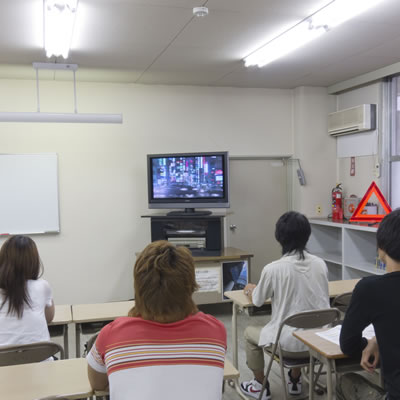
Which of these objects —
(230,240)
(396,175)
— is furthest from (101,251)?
(396,175)

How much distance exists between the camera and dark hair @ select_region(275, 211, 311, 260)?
2715 mm

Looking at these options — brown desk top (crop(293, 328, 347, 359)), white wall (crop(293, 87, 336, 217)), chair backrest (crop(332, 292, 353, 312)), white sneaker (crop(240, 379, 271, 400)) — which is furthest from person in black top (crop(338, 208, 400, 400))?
white wall (crop(293, 87, 336, 217))

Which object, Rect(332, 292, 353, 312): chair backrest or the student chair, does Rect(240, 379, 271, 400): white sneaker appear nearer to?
the student chair

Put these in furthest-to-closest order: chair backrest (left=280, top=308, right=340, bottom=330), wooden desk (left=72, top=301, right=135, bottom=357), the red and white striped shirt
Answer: wooden desk (left=72, top=301, right=135, bottom=357) < chair backrest (left=280, top=308, right=340, bottom=330) < the red and white striped shirt

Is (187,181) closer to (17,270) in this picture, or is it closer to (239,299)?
(239,299)

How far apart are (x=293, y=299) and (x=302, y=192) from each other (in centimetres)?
342

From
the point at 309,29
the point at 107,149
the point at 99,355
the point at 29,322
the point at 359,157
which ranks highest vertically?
the point at 309,29

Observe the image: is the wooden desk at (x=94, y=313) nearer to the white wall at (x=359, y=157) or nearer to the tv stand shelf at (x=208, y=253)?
the tv stand shelf at (x=208, y=253)

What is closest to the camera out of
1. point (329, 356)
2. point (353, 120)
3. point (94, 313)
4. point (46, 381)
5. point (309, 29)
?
point (46, 381)

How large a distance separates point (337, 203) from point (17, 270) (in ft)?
14.6

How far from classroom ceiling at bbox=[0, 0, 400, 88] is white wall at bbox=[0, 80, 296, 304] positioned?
29cm

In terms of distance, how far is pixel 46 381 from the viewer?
1.86 m

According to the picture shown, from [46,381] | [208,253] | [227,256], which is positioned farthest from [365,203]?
[46,381]

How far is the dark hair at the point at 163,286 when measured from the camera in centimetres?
148
